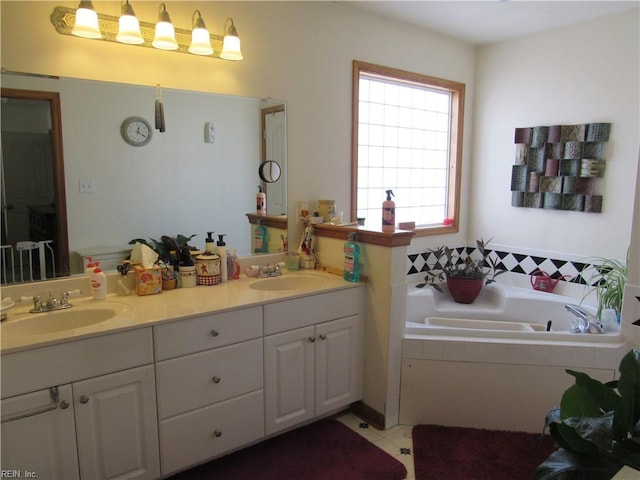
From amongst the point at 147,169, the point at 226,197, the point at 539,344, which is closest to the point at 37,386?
the point at 147,169

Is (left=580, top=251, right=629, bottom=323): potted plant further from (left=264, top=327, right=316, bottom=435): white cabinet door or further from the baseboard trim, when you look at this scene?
(left=264, top=327, right=316, bottom=435): white cabinet door

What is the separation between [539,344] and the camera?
2.41 m

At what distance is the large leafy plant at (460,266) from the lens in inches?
139

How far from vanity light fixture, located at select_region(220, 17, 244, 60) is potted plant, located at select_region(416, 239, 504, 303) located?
218cm

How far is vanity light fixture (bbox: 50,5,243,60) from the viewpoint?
1998 mm

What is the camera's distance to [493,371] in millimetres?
2443

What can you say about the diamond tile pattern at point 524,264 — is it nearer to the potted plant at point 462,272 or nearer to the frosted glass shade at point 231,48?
the potted plant at point 462,272

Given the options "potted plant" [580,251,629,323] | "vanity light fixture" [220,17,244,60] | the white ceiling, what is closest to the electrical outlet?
"vanity light fixture" [220,17,244,60]

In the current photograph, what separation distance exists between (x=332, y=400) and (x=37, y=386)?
56.3 inches

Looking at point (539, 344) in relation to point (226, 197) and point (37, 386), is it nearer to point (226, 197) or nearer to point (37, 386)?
point (226, 197)

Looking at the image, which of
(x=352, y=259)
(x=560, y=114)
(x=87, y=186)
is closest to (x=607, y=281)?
(x=560, y=114)

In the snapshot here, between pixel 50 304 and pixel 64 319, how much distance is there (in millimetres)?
89

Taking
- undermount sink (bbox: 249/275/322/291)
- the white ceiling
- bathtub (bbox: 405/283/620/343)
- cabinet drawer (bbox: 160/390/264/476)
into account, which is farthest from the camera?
bathtub (bbox: 405/283/620/343)

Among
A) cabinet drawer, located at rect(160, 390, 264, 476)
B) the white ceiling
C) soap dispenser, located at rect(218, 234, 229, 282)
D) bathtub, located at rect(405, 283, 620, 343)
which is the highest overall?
the white ceiling
